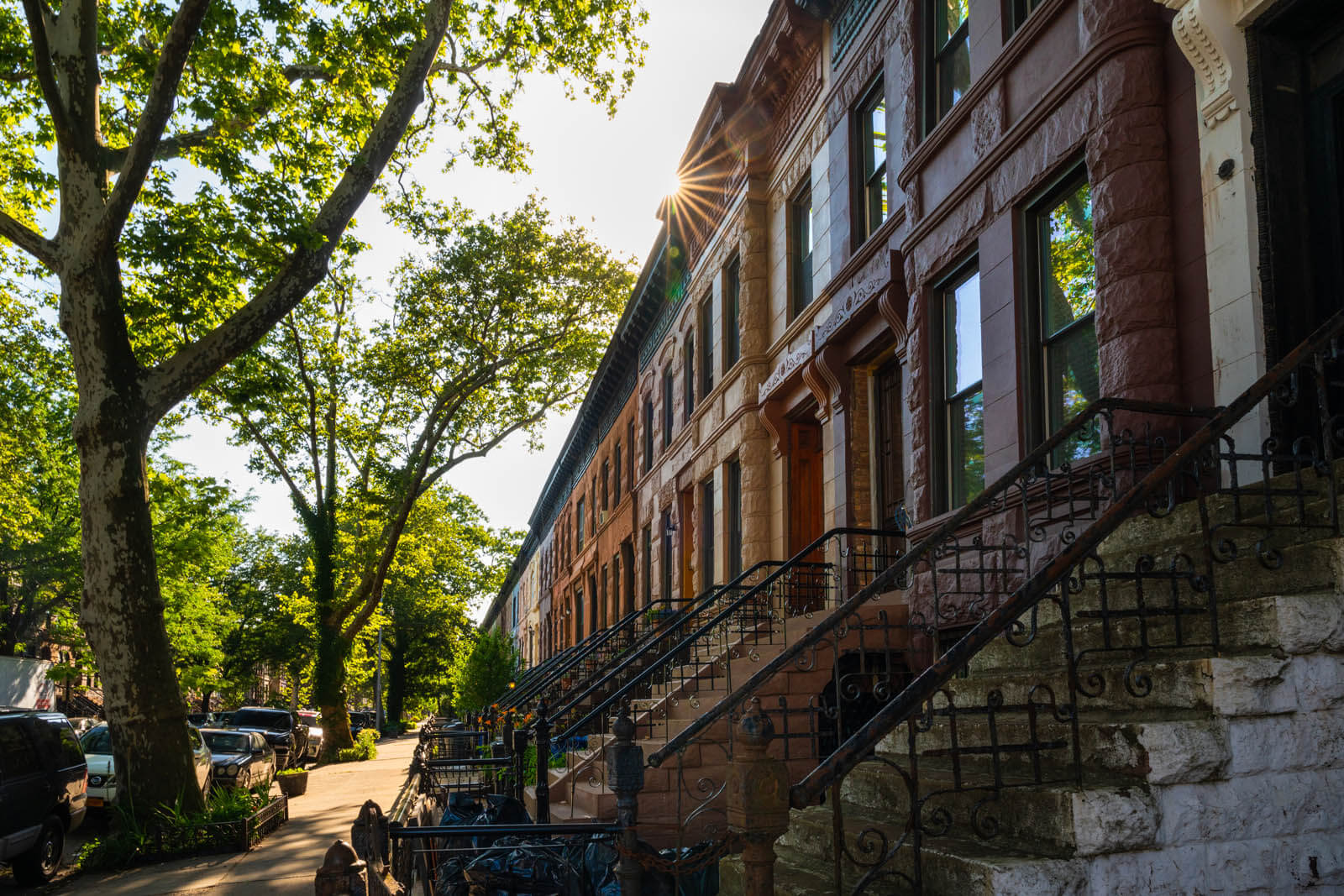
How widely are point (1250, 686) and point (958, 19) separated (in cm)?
832

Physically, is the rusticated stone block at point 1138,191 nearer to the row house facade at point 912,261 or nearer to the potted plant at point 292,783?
the row house facade at point 912,261

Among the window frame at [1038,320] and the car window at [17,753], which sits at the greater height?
the window frame at [1038,320]

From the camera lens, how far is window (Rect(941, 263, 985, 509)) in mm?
9742

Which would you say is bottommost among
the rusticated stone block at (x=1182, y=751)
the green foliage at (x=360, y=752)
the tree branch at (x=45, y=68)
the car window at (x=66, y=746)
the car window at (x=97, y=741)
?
the green foliage at (x=360, y=752)

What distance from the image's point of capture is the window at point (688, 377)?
70.4 ft

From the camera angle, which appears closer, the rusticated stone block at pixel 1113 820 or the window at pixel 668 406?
the rusticated stone block at pixel 1113 820

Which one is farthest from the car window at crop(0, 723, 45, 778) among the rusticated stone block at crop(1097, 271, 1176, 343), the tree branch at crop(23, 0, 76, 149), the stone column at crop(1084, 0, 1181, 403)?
the rusticated stone block at crop(1097, 271, 1176, 343)

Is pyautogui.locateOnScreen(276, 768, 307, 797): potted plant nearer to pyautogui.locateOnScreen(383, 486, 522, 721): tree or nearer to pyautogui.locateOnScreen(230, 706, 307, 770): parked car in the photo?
pyautogui.locateOnScreen(230, 706, 307, 770): parked car

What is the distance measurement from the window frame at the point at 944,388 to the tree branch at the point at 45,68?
1048 cm

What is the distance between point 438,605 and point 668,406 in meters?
45.7

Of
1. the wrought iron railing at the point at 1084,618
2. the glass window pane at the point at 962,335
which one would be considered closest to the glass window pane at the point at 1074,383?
the wrought iron railing at the point at 1084,618

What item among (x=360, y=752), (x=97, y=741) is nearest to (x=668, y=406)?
(x=97, y=741)

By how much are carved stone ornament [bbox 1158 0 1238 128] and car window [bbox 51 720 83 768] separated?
44.6 feet

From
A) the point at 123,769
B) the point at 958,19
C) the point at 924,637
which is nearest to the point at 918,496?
the point at 924,637
